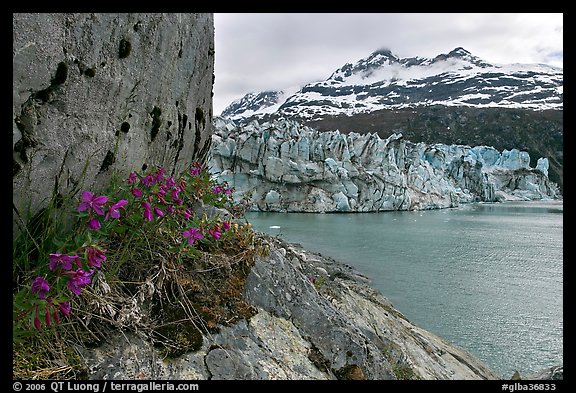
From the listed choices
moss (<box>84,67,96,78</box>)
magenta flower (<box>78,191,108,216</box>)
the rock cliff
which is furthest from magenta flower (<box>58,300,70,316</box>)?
moss (<box>84,67,96,78</box>)

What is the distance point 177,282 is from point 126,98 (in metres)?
1.47

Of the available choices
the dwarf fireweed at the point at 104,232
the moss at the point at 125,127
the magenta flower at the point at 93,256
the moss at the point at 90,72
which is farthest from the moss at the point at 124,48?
the magenta flower at the point at 93,256

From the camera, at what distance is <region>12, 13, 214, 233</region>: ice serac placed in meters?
2.15

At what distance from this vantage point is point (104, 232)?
2.09 meters

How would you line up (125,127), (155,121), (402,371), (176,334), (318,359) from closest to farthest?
(176,334) → (318,359) → (125,127) → (155,121) → (402,371)

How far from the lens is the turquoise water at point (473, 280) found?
1065 centimetres

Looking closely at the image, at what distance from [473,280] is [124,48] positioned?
60.0ft

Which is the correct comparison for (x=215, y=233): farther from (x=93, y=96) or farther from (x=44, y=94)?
(x=44, y=94)

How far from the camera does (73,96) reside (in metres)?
2.42

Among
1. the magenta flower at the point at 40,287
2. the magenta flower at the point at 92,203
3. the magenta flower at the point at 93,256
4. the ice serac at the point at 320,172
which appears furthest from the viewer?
the ice serac at the point at 320,172

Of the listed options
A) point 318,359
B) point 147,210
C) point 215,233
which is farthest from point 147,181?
point 318,359

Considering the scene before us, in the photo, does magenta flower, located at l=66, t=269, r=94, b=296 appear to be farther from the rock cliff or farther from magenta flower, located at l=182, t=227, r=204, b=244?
magenta flower, located at l=182, t=227, r=204, b=244

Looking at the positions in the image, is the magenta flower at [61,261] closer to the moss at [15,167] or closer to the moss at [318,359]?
the moss at [15,167]

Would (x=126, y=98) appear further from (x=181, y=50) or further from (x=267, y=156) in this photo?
(x=267, y=156)
